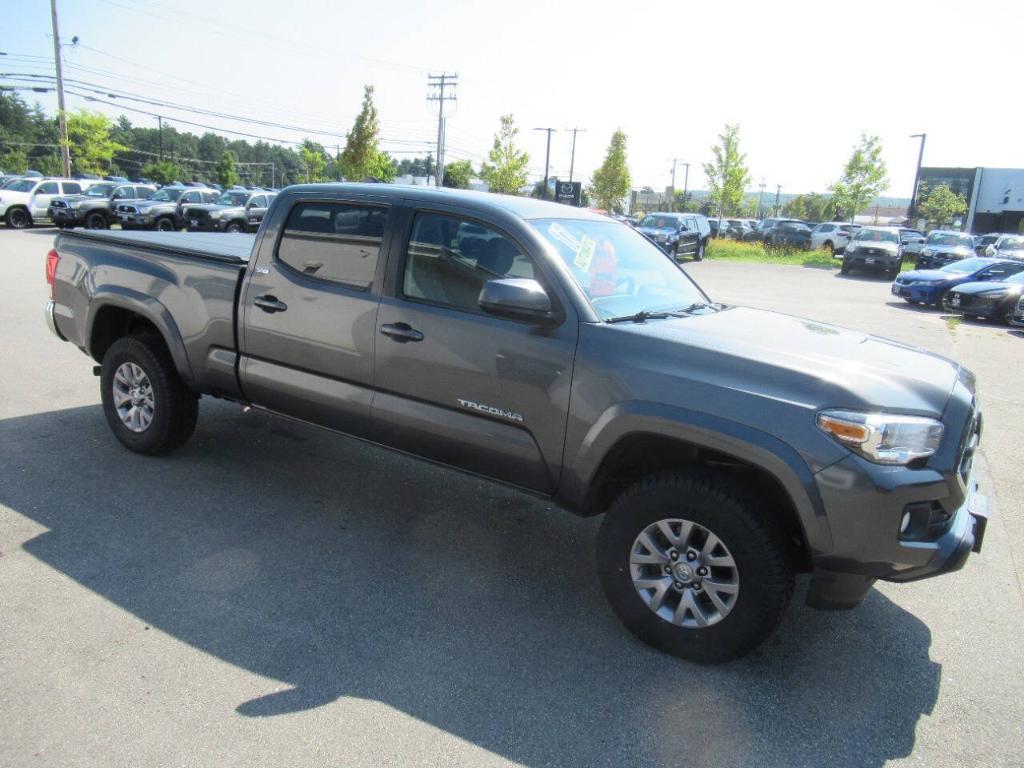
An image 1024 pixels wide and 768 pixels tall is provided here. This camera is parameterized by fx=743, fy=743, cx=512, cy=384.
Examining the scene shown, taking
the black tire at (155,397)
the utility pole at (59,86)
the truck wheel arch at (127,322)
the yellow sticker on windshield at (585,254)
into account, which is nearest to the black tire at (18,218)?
the utility pole at (59,86)

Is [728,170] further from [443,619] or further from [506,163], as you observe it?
[443,619]

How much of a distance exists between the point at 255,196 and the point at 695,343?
26.7m

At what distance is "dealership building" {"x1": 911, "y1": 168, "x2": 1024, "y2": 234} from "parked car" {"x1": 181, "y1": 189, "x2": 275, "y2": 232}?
49632 mm

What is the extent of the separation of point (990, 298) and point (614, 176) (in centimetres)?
4939

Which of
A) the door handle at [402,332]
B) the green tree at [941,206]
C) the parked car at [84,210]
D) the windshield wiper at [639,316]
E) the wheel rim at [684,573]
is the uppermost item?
the green tree at [941,206]

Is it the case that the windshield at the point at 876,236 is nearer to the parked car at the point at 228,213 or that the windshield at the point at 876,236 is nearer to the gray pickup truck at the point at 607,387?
the parked car at the point at 228,213

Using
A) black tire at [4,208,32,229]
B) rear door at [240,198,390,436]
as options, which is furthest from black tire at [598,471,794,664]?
black tire at [4,208,32,229]

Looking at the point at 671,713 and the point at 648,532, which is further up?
the point at 648,532

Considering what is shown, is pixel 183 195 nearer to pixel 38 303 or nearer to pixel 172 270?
pixel 38 303

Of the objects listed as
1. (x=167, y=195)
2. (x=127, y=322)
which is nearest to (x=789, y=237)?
(x=167, y=195)

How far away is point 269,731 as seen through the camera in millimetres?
2592

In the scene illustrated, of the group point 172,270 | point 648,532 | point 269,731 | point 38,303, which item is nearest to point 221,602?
point 269,731

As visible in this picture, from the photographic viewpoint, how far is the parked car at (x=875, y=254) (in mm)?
26500

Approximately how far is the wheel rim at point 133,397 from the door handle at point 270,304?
3.71ft
